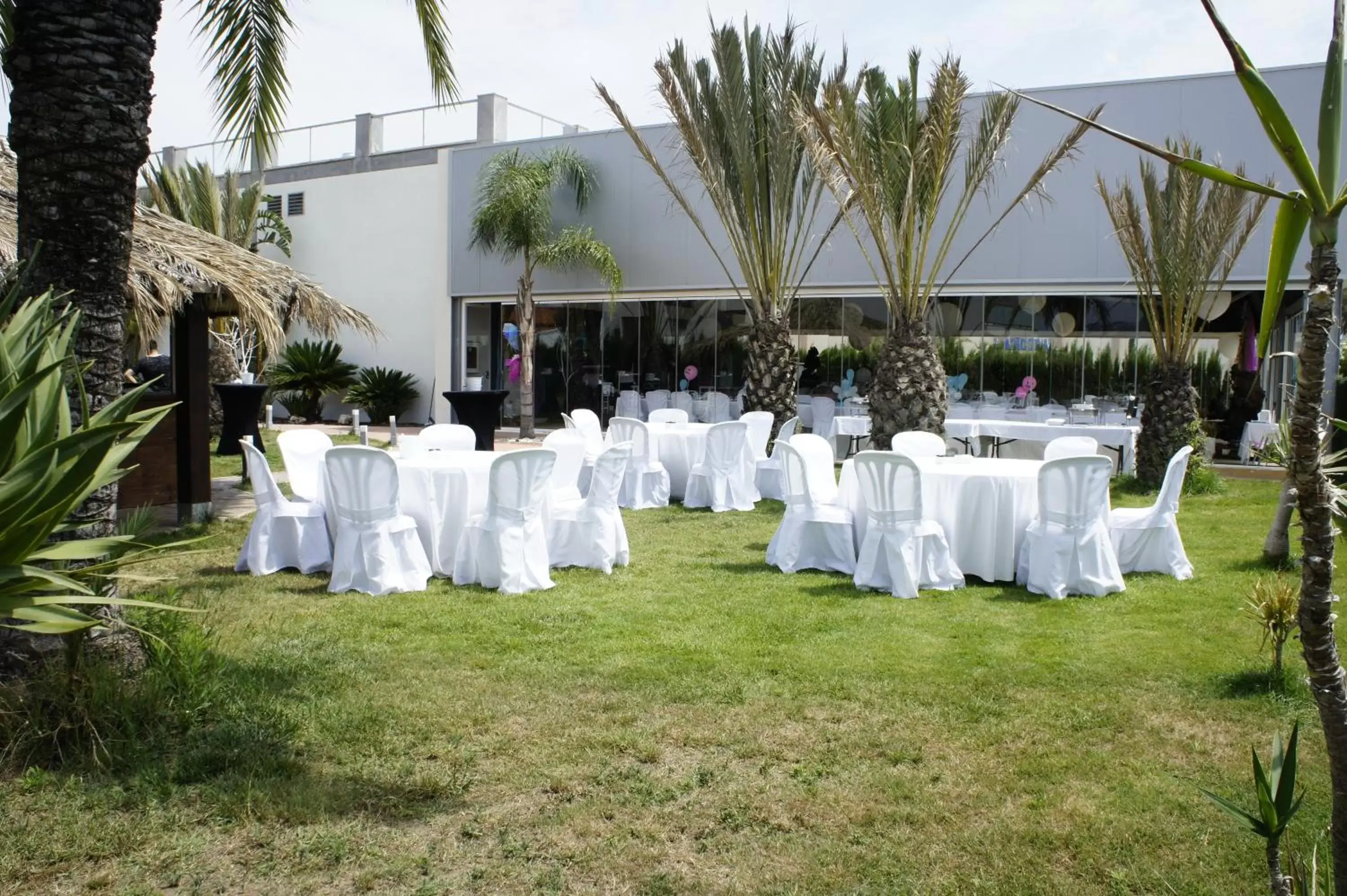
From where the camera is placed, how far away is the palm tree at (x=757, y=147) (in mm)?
14172

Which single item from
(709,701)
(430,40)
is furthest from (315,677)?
(430,40)

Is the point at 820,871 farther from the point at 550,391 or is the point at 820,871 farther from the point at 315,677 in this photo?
the point at 550,391

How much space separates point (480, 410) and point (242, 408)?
3314 millimetres

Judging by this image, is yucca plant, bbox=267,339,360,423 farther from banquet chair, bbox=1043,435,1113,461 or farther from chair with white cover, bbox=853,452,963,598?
chair with white cover, bbox=853,452,963,598

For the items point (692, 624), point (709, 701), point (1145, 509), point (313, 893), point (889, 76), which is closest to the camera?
point (313, 893)

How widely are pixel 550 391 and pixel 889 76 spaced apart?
10116 mm

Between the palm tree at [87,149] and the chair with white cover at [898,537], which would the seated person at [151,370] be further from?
the chair with white cover at [898,537]

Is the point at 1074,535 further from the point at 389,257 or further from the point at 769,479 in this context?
→ the point at 389,257

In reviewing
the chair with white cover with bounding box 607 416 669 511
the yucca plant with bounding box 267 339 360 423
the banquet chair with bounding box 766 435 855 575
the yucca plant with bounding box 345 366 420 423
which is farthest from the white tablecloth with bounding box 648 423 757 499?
the yucca plant with bounding box 267 339 360 423

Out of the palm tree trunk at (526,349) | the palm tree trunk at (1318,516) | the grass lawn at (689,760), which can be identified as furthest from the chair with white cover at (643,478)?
the palm tree trunk at (1318,516)

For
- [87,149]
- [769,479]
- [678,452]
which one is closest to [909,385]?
[769,479]

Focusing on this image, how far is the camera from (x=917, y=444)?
10.1 m

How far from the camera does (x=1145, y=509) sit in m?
8.45

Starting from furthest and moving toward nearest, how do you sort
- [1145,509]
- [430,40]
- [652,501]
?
1. [652,501]
2. [1145,509]
3. [430,40]
